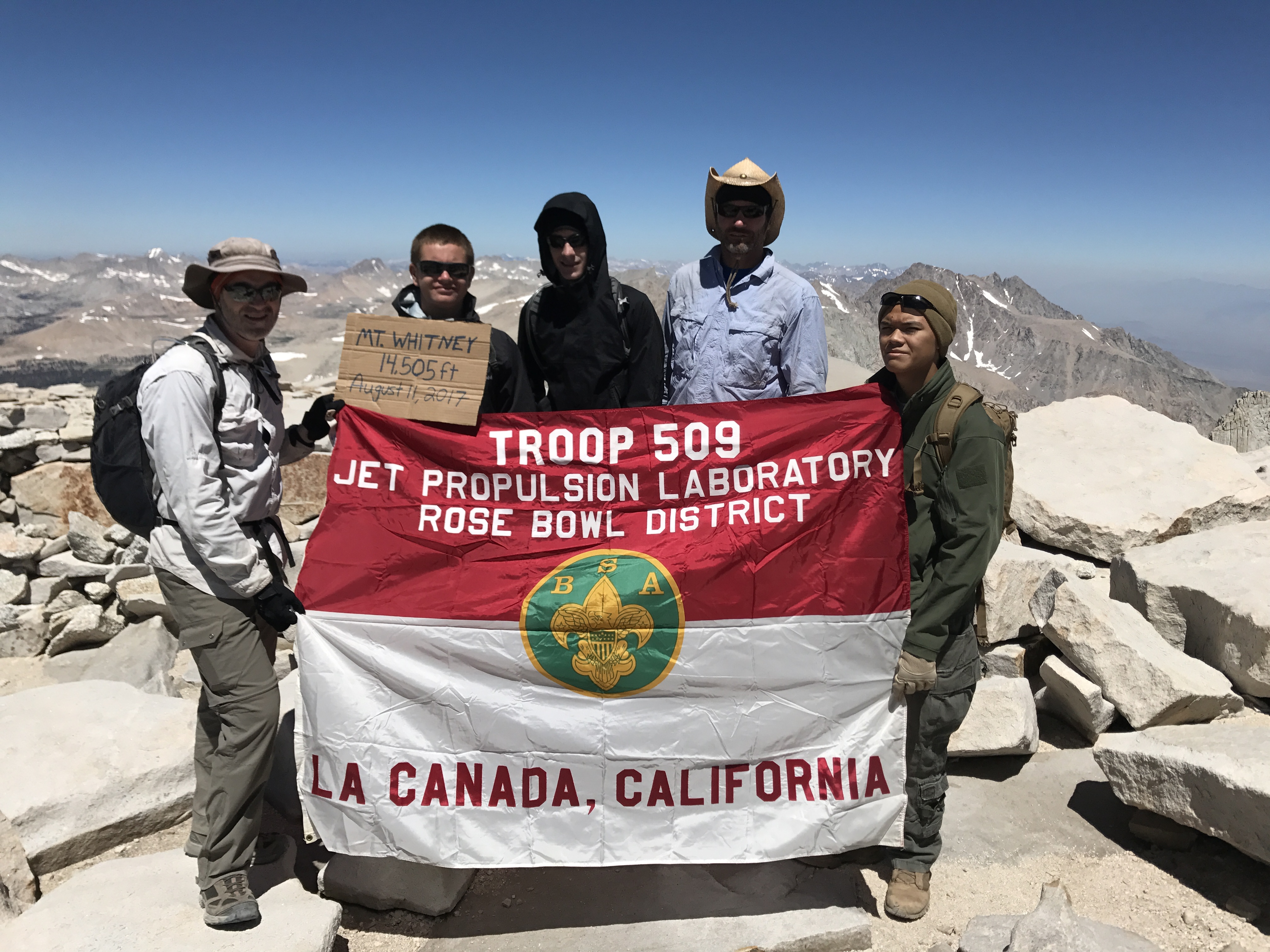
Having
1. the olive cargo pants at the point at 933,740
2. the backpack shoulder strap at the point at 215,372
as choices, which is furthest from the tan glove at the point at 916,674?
the backpack shoulder strap at the point at 215,372

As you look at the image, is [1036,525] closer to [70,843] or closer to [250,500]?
[250,500]

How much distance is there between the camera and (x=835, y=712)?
3.84m

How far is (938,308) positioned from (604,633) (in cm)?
227

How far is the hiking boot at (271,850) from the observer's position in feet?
14.0

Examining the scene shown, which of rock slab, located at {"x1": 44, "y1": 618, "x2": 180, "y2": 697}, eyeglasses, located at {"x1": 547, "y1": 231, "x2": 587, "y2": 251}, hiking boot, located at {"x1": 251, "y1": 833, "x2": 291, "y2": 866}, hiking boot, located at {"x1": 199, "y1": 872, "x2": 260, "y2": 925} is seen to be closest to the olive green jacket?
eyeglasses, located at {"x1": 547, "y1": 231, "x2": 587, "y2": 251}

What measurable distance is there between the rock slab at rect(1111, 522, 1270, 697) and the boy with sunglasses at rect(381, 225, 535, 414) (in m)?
5.17

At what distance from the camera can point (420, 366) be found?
157 inches

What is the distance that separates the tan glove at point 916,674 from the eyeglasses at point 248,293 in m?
3.52

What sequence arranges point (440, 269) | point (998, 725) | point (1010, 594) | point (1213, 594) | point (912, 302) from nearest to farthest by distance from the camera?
1. point (912, 302)
2. point (440, 269)
3. point (998, 725)
4. point (1213, 594)
5. point (1010, 594)

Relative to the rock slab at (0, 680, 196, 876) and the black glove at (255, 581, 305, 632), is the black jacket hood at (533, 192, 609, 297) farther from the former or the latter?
the rock slab at (0, 680, 196, 876)

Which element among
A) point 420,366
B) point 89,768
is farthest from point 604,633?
point 89,768

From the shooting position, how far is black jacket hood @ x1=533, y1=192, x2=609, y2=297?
4.18m

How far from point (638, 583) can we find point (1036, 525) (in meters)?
5.28

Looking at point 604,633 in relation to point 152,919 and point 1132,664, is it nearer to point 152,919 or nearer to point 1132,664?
point 152,919
